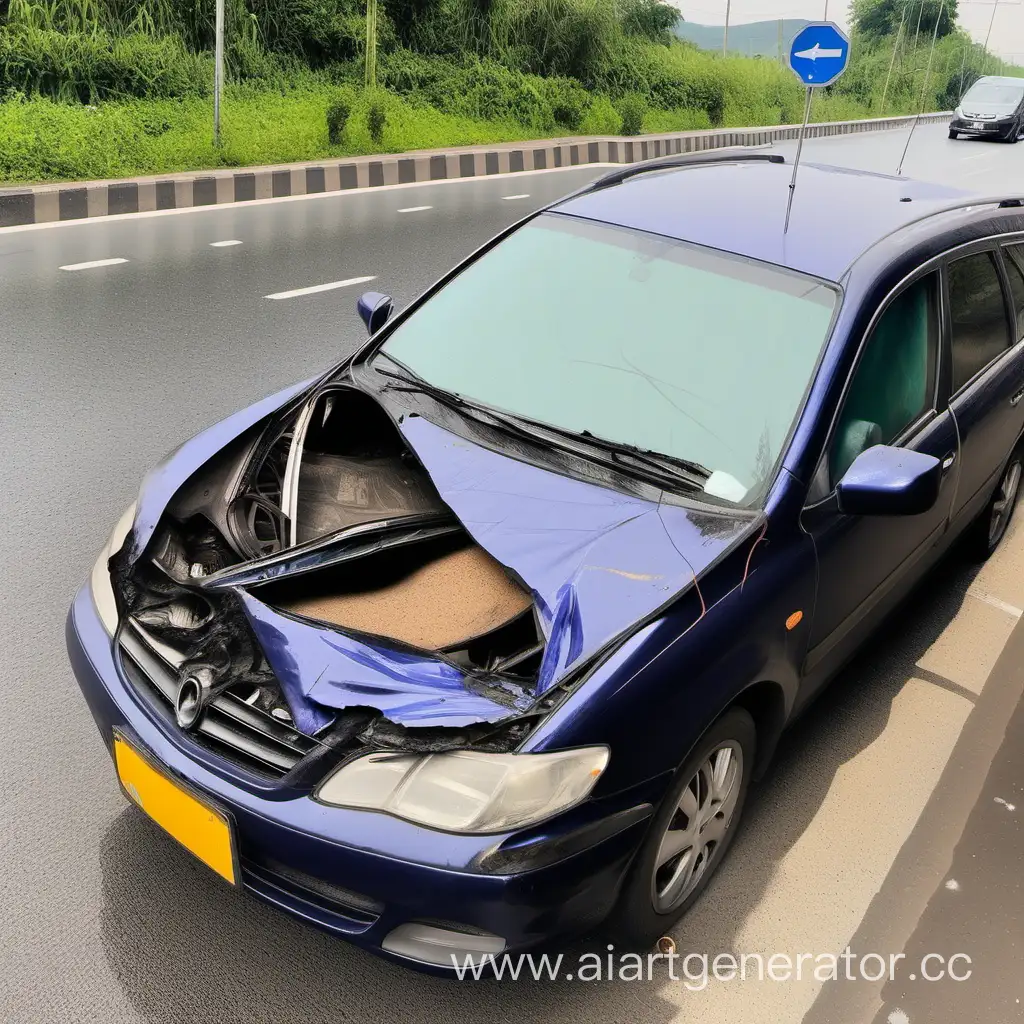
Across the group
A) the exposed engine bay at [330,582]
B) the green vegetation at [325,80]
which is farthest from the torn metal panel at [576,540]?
the green vegetation at [325,80]

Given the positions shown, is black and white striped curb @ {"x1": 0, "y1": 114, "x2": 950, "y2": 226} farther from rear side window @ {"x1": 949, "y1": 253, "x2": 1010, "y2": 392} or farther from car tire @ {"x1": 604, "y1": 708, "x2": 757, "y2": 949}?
car tire @ {"x1": 604, "y1": 708, "x2": 757, "y2": 949}

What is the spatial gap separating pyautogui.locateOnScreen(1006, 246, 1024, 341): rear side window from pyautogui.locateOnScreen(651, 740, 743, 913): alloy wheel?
235 cm

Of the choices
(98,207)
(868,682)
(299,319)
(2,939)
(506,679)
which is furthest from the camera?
(98,207)

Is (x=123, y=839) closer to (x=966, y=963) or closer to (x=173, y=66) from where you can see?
(x=966, y=963)

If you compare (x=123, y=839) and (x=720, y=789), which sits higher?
(x=720, y=789)

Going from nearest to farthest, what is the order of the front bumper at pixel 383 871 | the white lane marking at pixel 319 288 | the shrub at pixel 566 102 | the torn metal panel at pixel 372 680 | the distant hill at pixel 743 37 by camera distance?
1. the front bumper at pixel 383 871
2. the torn metal panel at pixel 372 680
3. the white lane marking at pixel 319 288
4. the shrub at pixel 566 102
5. the distant hill at pixel 743 37

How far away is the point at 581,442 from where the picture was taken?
9.53 feet

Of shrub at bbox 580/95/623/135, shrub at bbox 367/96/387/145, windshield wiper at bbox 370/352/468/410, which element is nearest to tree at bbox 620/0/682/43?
shrub at bbox 580/95/623/135

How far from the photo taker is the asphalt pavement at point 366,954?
2.47 metres

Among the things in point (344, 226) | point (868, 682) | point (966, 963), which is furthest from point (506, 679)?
point (344, 226)

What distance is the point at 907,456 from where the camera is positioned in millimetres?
2787

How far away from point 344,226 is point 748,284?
788 cm

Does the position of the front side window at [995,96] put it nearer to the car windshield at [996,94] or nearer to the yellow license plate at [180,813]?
the car windshield at [996,94]

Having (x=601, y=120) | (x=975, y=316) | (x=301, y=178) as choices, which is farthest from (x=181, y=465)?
(x=601, y=120)
